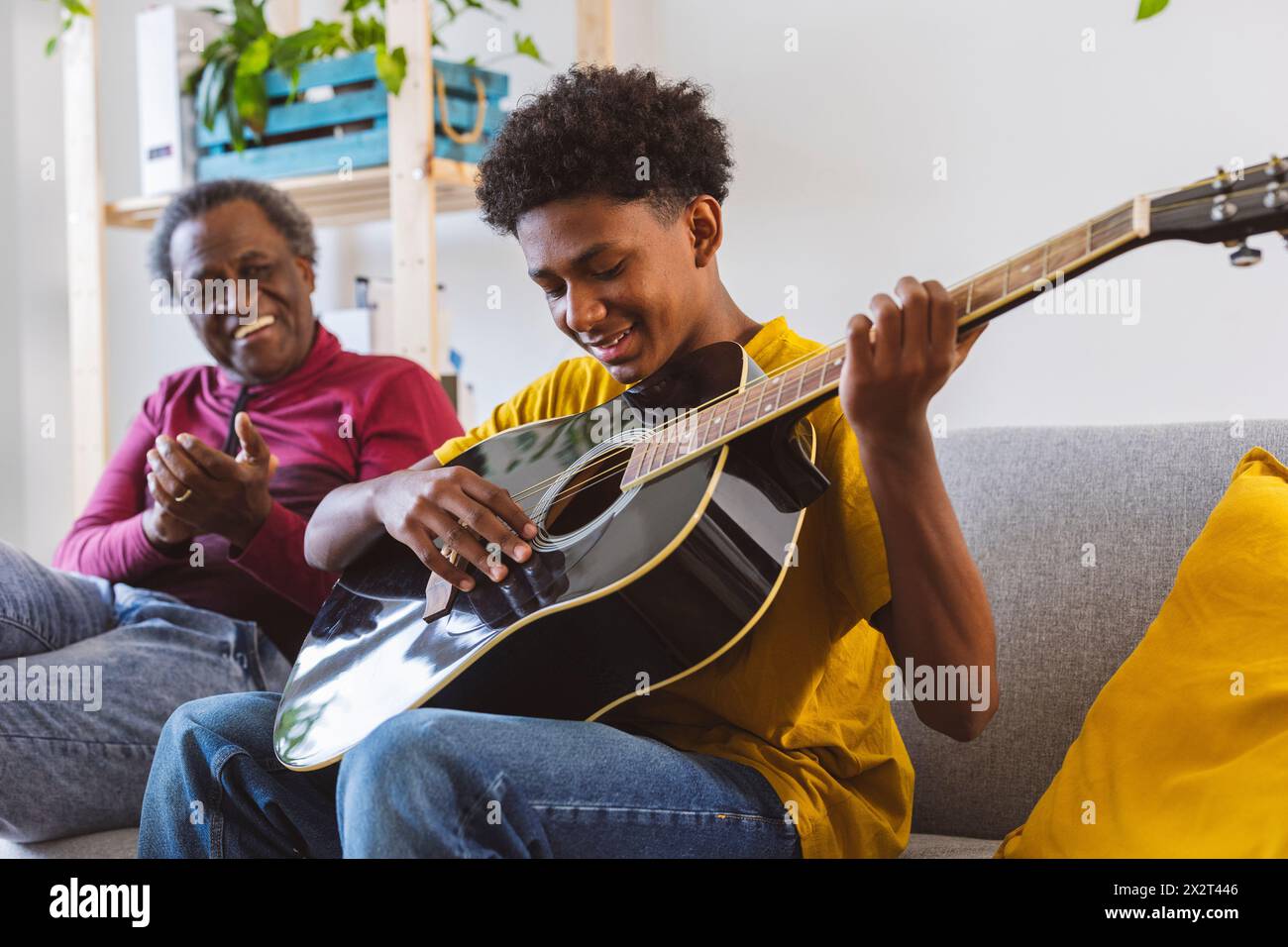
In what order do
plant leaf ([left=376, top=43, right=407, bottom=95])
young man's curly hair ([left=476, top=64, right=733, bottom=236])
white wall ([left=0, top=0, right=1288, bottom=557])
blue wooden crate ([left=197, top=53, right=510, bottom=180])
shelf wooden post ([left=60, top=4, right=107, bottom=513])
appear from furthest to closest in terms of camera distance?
shelf wooden post ([left=60, top=4, right=107, bottom=513]) < blue wooden crate ([left=197, top=53, right=510, bottom=180]) < plant leaf ([left=376, top=43, right=407, bottom=95]) < white wall ([left=0, top=0, right=1288, bottom=557]) < young man's curly hair ([left=476, top=64, right=733, bottom=236])

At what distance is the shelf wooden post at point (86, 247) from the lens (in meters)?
2.57

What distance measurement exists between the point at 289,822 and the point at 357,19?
1.69 metres

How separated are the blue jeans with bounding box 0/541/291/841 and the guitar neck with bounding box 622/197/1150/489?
2.48 feet

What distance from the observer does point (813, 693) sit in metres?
1.04

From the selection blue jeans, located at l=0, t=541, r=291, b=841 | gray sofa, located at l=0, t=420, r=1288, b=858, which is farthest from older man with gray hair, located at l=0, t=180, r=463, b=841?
gray sofa, located at l=0, t=420, r=1288, b=858

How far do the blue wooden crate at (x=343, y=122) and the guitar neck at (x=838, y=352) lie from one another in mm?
1261

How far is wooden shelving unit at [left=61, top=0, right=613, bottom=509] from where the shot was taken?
6.86 feet

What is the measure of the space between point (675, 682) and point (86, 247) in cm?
208

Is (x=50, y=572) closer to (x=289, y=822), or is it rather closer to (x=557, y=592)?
(x=289, y=822)

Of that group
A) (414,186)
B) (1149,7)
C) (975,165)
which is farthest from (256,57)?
(1149,7)

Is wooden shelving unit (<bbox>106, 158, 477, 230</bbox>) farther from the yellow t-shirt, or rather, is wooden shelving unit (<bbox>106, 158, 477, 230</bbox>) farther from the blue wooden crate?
the yellow t-shirt

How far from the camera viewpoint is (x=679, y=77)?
7.24ft

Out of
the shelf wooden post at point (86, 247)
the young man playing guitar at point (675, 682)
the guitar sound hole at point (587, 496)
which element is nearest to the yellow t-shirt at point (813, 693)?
the young man playing guitar at point (675, 682)

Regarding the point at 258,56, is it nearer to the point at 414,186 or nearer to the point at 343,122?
the point at 343,122
